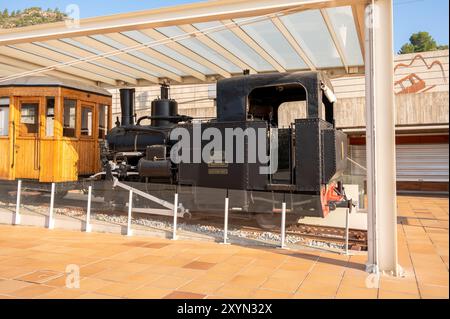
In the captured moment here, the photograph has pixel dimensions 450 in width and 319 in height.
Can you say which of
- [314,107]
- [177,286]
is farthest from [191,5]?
[177,286]

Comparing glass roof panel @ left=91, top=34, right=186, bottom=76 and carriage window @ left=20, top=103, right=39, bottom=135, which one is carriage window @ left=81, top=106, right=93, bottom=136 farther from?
glass roof panel @ left=91, top=34, right=186, bottom=76

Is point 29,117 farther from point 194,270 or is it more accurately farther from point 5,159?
point 194,270

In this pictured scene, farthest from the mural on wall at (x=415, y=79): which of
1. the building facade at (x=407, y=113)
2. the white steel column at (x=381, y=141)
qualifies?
the white steel column at (x=381, y=141)

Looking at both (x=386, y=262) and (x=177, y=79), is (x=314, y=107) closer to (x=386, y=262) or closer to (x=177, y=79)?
(x=386, y=262)

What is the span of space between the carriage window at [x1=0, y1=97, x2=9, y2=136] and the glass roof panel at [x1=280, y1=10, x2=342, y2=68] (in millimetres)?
6137

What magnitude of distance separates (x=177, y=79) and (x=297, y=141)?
5.32m

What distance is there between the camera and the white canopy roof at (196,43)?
16.2ft

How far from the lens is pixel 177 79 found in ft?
33.7

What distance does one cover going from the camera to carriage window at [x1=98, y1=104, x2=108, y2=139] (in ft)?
30.8

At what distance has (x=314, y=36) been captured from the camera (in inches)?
287

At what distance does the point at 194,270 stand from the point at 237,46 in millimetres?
5159

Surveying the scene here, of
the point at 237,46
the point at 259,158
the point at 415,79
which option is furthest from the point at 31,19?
the point at 415,79

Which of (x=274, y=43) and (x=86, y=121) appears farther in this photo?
(x=86, y=121)
